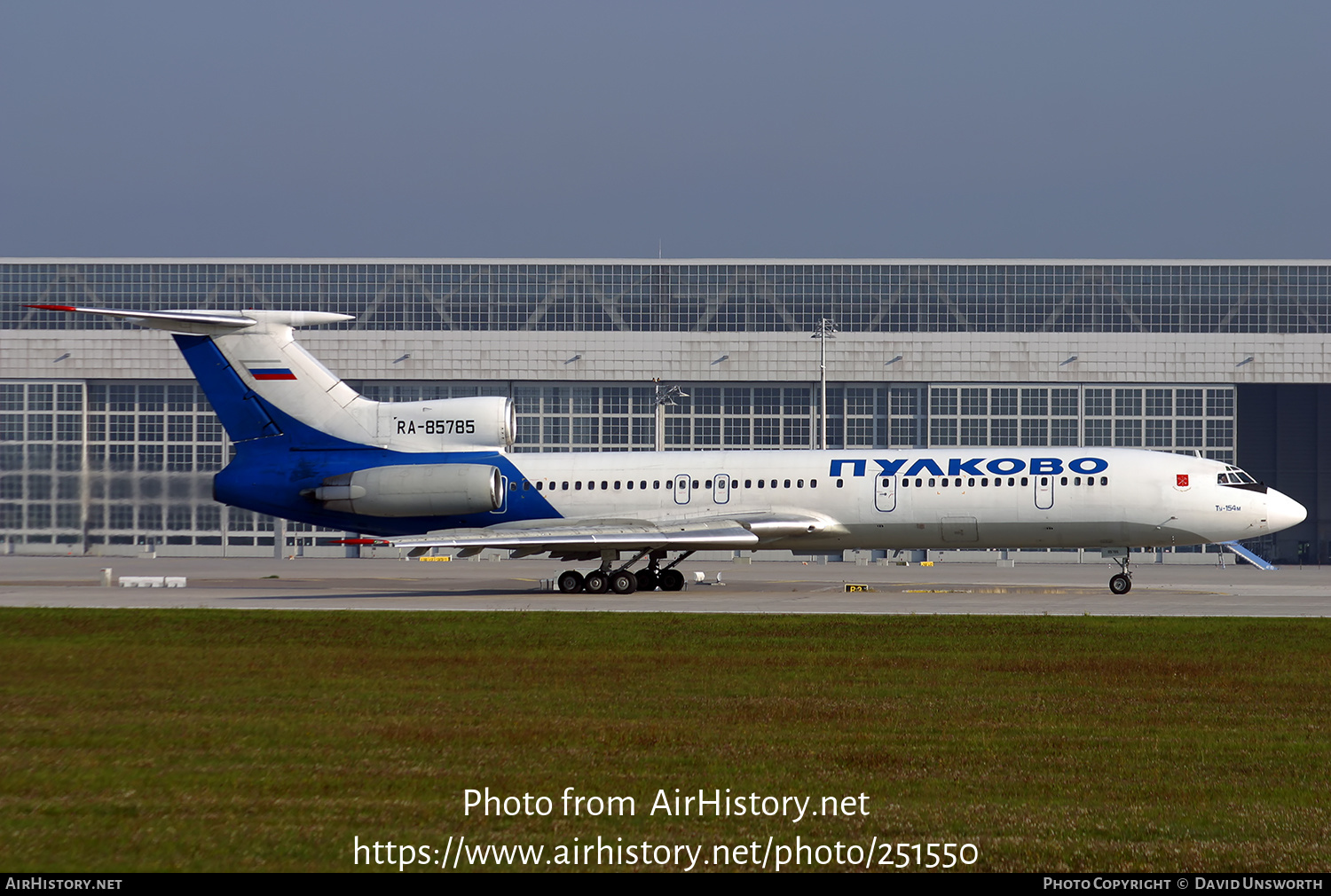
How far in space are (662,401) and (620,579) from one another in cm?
2515

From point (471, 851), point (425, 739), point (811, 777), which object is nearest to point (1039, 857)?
point (811, 777)

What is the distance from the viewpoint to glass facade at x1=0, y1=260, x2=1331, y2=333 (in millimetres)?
63219

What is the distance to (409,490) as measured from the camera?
117 ft

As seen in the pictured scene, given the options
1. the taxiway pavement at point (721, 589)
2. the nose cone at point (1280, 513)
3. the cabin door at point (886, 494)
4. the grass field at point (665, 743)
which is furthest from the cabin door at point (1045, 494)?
the grass field at point (665, 743)

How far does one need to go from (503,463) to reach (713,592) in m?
7.04

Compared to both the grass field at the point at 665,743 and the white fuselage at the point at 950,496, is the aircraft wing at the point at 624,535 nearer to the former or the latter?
the white fuselage at the point at 950,496

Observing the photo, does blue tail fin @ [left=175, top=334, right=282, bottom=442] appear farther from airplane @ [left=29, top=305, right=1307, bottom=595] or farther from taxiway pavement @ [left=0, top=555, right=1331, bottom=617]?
taxiway pavement @ [left=0, top=555, right=1331, bottom=617]

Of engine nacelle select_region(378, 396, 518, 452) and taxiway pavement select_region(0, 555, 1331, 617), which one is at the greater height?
engine nacelle select_region(378, 396, 518, 452)

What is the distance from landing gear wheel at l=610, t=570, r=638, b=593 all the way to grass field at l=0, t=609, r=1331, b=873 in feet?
45.4

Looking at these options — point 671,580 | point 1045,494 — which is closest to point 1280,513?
point 1045,494

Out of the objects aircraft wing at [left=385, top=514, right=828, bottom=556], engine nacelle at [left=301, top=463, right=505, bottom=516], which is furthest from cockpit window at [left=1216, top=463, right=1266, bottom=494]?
engine nacelle at [left=301, top=463, right=505, bottom=516]

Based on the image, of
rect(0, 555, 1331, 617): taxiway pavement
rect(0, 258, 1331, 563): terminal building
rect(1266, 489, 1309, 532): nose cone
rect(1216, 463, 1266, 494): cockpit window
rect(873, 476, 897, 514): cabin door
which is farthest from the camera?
rect(0, 258, 1331, 563): terminal building

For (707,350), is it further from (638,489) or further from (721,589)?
(721,589)

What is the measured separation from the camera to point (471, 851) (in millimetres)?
8164
